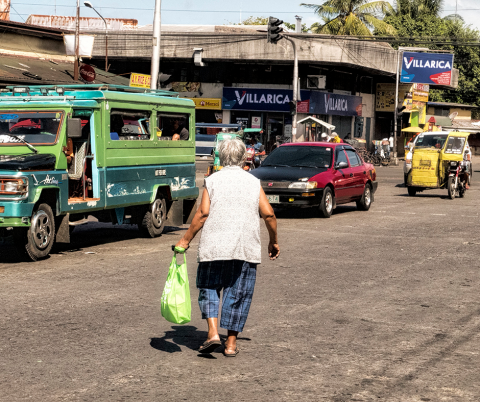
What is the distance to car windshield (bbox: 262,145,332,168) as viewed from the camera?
58.0ft

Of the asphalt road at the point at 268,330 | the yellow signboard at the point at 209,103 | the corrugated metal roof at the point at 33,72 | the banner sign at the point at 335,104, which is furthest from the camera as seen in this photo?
the yellow signboard at the point at 209,103

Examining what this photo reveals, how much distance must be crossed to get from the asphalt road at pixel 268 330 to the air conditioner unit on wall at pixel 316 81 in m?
37.4

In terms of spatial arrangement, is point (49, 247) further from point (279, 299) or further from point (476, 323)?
point (476, 323)

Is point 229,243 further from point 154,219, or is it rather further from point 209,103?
point 209,103

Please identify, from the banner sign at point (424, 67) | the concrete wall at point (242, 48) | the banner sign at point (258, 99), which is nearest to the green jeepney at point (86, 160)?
the concrete wall at point (242, 48)

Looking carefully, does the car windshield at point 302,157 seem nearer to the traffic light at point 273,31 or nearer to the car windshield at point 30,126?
the car windshield at point 30,126

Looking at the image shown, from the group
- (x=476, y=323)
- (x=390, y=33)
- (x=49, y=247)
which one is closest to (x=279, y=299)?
(x=476, y=323)

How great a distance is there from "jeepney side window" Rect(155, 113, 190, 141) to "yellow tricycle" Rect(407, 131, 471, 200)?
36.3 ft

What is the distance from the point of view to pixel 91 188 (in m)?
11.7

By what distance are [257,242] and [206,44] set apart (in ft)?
142

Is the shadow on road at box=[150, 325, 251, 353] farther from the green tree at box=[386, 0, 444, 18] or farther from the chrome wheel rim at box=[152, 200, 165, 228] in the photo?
the green tree at box=[386, 0, 444, 18]

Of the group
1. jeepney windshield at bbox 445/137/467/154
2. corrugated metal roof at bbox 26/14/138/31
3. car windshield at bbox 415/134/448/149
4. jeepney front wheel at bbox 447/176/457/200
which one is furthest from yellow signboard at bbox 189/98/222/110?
jeepney front wheel at bbox 447/176/457/200

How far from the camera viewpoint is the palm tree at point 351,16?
56.6 metres

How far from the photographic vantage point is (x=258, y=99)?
48875 millimetres
